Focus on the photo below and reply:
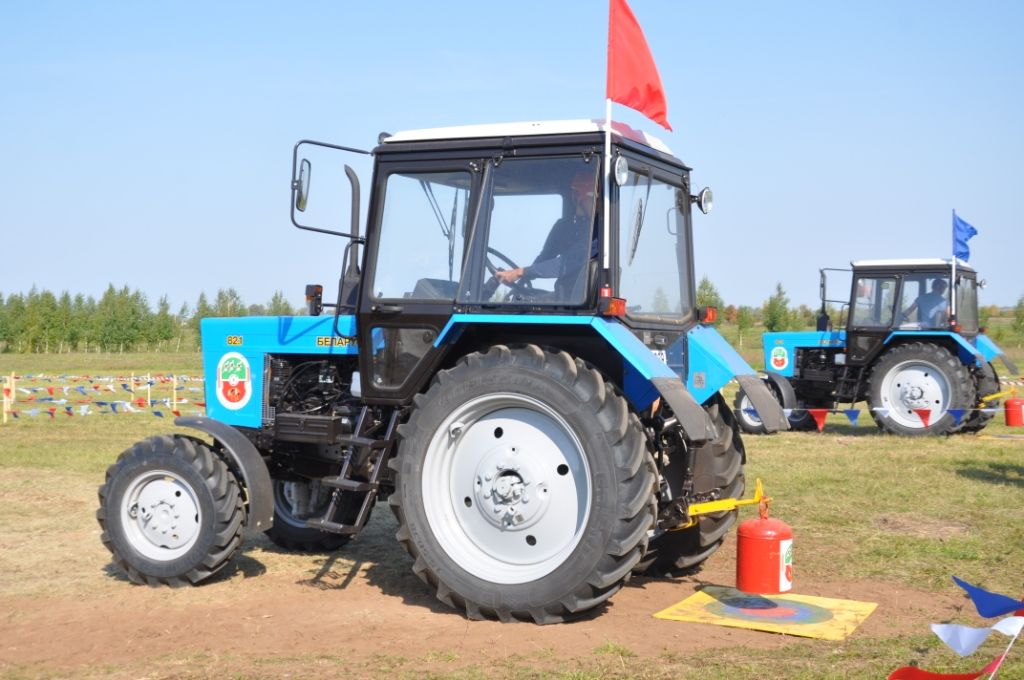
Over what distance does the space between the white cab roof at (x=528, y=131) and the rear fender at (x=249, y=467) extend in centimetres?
206

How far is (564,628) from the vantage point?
553cm

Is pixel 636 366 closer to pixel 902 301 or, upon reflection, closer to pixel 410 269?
pixel 410 269

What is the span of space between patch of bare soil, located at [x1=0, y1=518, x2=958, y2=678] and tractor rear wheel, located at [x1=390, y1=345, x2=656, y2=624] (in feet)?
0.76

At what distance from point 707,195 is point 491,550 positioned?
2.67 meters

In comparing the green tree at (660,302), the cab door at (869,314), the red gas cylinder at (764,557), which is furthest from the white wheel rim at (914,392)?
the red gas cylinder at (764,557)

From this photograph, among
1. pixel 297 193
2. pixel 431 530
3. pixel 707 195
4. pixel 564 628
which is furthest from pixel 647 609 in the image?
pixel 297 193

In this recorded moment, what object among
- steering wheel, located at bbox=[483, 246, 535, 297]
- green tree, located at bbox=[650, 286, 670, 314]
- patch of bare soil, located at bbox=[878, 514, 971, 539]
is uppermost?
steering wheel, located at bbox=[483, 246, 535, 297]

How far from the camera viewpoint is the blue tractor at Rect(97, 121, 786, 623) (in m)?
5.56

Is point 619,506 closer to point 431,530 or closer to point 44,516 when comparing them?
point 431,530

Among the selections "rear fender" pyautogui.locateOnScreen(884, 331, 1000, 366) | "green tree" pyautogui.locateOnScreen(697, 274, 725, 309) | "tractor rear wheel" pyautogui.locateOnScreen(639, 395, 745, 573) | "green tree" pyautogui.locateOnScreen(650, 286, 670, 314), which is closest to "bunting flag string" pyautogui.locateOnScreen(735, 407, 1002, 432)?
"rear fender" pyautogui.locateOnScreen(884, 331, 1000, 366)

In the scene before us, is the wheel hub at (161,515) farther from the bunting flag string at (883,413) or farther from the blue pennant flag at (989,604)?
the bunting flag string at (883,413)

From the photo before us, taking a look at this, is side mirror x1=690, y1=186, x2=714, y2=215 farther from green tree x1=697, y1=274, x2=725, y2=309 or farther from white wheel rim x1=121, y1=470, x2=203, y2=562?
green tree x1=697, y1=274, x2=725, y2=309

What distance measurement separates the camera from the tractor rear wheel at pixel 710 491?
6.48m

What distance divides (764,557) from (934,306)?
11.4m
